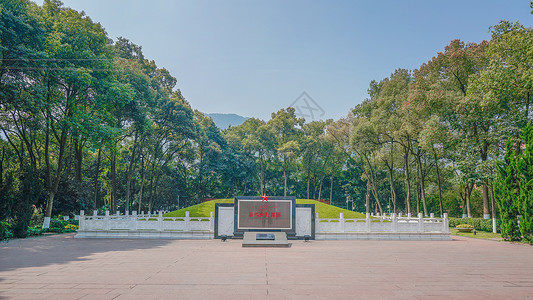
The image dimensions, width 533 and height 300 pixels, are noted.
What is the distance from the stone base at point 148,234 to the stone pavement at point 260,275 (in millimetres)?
5818

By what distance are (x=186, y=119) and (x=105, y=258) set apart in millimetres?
24983

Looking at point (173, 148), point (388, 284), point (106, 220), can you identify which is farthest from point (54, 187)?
point (388, 284)

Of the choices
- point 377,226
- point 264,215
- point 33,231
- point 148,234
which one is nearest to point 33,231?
point 33,231

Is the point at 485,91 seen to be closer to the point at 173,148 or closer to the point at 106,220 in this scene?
the point at 106,220

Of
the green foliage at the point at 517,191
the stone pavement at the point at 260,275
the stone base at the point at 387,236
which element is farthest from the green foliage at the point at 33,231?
the green foliage at the point at 517,191

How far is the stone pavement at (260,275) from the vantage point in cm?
674

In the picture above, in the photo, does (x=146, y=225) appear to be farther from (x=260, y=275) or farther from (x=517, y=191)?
(x=517, y=191)

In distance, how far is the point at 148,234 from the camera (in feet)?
61.5

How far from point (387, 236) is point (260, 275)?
42.3 feet

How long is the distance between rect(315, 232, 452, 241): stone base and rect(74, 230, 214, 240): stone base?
6437 millimetres

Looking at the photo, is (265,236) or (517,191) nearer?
(265,236)

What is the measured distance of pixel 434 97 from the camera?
23.9 metres

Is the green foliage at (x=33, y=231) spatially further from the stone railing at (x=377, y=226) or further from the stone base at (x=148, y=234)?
the stone railing at (x=377, y=226)

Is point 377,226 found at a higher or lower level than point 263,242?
higher
